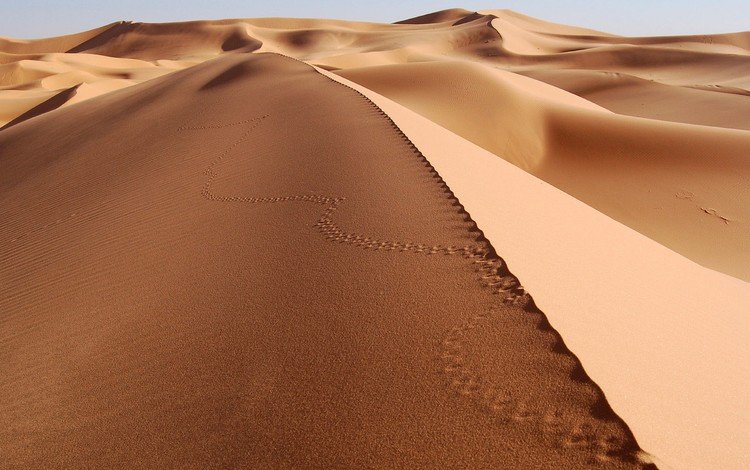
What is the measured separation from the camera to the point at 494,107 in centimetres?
1359

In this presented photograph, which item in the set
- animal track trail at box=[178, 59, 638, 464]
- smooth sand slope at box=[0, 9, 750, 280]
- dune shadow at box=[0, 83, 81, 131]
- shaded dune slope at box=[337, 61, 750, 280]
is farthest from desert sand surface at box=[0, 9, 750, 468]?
dune shadow at box=[0, 83, 81, 131]

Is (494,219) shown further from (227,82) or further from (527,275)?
(227,82)

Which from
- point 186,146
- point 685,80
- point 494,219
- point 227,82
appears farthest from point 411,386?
point 685,80

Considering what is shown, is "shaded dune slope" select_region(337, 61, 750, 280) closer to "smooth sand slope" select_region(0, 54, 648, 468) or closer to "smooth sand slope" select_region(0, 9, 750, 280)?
"smooth sand slope" select_region(0, 9, 750, 280)

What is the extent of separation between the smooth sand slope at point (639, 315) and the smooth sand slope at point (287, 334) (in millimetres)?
149

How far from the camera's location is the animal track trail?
1.94 m

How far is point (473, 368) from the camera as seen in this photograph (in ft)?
7.91

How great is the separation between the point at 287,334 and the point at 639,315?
1.70 metres

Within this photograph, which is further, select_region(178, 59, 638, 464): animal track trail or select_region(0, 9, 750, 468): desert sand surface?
select_region(0, 9, 750, 468): desert sand surface

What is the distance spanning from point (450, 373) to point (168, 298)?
1.94 meters

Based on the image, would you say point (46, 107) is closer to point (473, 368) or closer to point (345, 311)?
point (345, 311)

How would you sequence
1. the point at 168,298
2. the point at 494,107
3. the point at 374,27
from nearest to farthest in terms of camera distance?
the point at 168,298 < the point at 494,107 < the point at 374,27

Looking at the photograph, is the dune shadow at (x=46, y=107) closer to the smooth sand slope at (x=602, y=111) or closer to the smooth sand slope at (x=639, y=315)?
the smooth sand slope at (x=602, y=111)

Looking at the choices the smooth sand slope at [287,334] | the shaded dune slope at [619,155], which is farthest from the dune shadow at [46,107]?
the smooth sand slope at [287,334]
